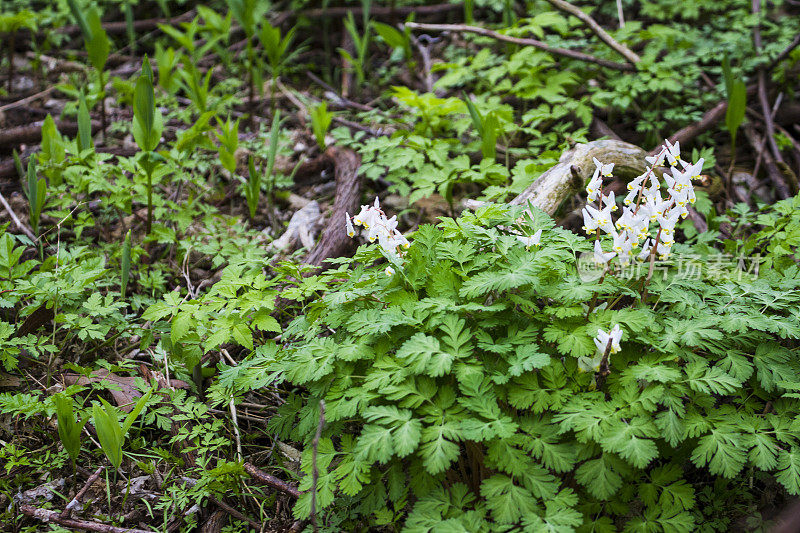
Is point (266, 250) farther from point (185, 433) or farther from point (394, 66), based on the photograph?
point (394, 66)

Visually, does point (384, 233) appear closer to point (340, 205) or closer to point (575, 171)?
point (575, 171)

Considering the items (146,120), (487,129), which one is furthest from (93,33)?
(487,129)

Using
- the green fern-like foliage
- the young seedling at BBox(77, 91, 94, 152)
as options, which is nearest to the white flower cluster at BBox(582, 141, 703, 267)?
the green fern-like foliage

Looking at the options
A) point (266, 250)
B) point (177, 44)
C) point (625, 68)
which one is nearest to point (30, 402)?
point (266, 250)

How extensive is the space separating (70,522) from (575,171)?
8.57ft

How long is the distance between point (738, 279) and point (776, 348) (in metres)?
0.53

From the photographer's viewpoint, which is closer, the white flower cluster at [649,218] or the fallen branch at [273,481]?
the white flower cluster at [649,218]

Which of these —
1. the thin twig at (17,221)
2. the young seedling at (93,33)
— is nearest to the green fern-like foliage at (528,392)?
the thin twig at (17,221)

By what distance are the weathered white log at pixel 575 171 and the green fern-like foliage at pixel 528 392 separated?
0.75 meters

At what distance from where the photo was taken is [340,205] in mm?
3582

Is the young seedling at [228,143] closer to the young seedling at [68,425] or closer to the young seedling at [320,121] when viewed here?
the young seedling at [320,121]

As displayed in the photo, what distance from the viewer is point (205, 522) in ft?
6.97

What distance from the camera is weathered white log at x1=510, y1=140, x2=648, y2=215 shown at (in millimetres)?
2799

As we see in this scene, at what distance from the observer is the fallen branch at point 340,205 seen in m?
3.16
